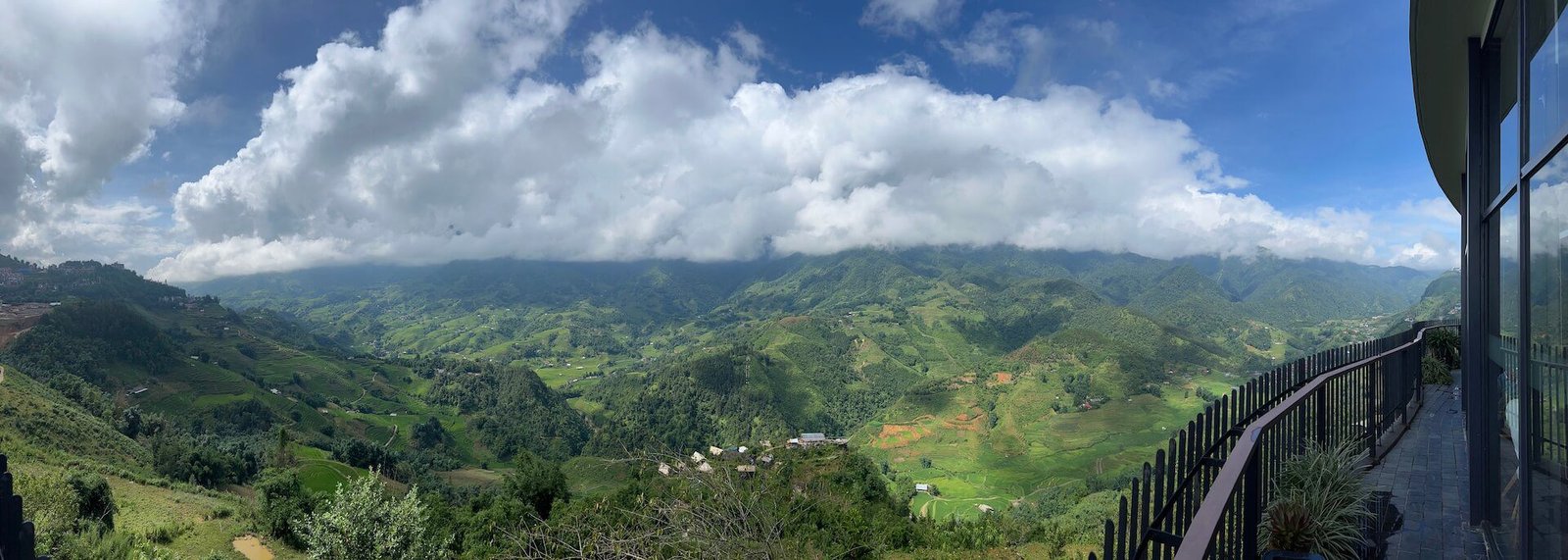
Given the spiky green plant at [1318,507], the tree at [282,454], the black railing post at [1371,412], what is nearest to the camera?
the spiky green plant at [1318,507]

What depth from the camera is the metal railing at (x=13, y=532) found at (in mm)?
1628

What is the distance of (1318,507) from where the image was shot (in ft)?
11.3

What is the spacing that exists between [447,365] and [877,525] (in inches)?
5324

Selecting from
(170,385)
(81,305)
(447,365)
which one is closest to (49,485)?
(170,385)

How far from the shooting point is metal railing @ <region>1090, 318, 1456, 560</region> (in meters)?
2.05

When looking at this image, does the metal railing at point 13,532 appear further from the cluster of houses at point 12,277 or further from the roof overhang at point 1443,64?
the cluster of houses at point 12,277

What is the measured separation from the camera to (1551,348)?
2789 millimetres

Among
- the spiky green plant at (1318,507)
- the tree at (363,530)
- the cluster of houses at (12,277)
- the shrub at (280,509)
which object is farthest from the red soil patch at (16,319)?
the spiky green plant at (1318,507)

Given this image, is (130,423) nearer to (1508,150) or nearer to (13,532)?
(13,532)

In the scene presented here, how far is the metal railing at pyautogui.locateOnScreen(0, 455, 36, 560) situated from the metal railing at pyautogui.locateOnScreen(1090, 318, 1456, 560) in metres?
2.73

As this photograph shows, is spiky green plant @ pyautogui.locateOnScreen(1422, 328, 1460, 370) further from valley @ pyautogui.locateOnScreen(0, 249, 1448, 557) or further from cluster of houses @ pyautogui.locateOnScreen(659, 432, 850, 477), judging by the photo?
cluster of houses @ pyautogui.locateOnScreen(659, 432, 850, 477)

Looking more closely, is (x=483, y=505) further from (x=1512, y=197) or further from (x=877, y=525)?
(x=1512, y=197)

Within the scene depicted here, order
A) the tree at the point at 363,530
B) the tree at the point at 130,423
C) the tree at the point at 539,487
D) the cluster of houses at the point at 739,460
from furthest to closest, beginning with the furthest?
the tree at the point at 130,423 < the tree at the point at 539,487 < the tree at the point at 363,530 < the cluster of houses at the point at 739,460

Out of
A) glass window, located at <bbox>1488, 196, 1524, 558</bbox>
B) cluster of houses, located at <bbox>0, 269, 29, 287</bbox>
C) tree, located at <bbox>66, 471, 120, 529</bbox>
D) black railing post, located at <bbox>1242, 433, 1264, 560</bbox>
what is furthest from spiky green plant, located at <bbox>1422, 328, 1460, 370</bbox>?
cluster of houses, located at <bbox>0, 269, 29, 287</bbox>
